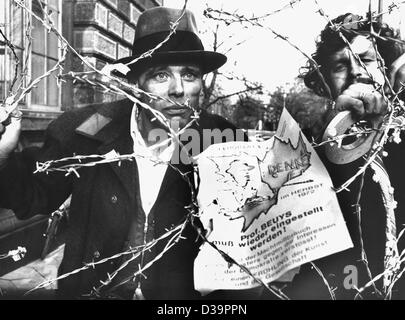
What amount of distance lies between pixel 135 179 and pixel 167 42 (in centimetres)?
64

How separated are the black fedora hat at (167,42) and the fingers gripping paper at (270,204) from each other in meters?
0.42

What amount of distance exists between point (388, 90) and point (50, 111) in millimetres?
1561

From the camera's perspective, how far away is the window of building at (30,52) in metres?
2.12

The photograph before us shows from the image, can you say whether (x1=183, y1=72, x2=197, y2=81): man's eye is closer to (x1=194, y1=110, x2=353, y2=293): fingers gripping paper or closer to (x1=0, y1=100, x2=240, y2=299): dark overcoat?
(x1=0, y1=100, x2=240, y2=299): dark overcoat

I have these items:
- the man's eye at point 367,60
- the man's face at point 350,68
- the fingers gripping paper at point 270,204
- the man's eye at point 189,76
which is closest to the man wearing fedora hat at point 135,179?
the man's eye at point 189,76

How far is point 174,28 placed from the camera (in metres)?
2.04

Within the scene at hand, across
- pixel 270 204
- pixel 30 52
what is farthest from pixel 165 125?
pixel 30 52

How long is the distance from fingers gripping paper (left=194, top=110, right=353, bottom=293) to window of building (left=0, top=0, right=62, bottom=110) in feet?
2.59

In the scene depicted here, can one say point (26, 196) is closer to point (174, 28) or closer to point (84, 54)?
point (84, 54)

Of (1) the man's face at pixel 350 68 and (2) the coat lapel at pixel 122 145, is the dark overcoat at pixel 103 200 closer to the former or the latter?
(2) the coat lapel at pixel 122 145

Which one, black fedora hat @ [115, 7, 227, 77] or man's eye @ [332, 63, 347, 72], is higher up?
black fedora hat @ [115, 7, 227, 77]

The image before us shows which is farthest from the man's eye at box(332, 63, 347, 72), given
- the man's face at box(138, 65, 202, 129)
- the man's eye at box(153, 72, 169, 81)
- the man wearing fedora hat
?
the man's eye at box(153, 72, 169, 81)

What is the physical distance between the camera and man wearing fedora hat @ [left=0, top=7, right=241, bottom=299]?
2.06 m

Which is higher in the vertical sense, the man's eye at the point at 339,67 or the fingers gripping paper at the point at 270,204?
the man's eye at the point at 339,67
